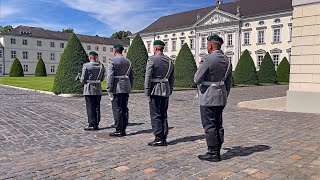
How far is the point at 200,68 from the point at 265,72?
3176 cm

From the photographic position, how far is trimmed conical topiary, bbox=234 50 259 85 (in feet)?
101

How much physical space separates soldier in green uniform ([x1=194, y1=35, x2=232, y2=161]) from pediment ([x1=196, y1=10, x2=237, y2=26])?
49.9m

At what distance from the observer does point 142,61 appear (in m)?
20.0

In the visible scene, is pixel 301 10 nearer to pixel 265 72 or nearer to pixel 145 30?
pixel 265 72

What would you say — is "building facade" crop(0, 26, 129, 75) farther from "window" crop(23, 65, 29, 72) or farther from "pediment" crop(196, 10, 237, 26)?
"pediment" crop(196, 10, 237, 26)

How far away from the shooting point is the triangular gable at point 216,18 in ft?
171

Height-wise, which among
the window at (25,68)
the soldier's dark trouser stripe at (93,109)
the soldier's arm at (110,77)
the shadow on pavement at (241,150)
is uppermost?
the window at (25,68)

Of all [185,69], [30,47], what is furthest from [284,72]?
[30,47]

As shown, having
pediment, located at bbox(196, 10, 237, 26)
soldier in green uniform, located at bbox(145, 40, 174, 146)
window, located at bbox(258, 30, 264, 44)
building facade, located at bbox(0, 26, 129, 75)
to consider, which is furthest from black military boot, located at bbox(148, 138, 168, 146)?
building facade, located at bbox(0, 26, 129, 75)

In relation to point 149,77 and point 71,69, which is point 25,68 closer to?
point 71,69

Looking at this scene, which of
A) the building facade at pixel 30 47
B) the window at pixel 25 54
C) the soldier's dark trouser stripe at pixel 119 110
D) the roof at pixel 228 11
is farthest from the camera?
the window at pixel 25 54

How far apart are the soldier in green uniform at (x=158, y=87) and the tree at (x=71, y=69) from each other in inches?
439

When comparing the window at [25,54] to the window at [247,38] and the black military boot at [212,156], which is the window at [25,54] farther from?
the black military boot at [212,156]

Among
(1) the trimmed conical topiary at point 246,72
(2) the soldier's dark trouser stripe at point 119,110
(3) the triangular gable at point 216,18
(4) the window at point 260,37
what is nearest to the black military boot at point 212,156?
(2) the soldier's dark trouser stripe at point 119,110
